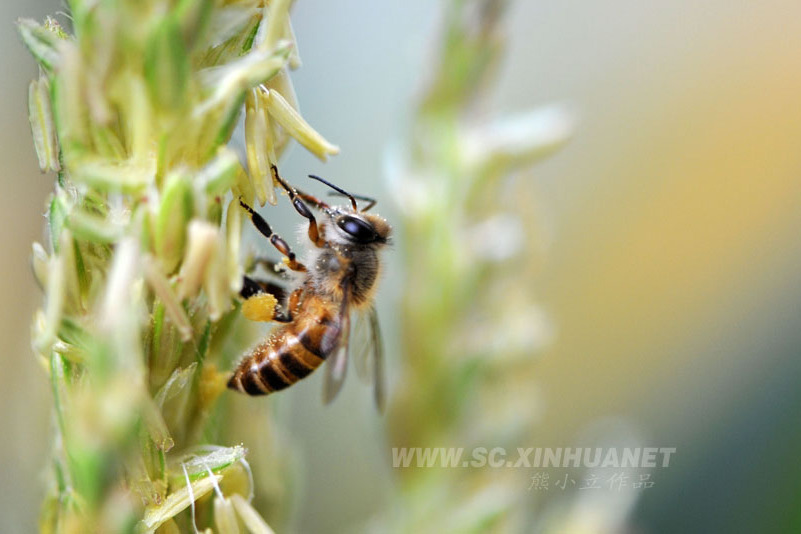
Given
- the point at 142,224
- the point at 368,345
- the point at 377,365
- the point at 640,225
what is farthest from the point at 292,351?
→ the point at 640,225

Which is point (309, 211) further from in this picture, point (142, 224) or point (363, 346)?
point (142, 224)

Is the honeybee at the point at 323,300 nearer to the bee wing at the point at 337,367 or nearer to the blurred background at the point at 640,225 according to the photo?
the bee wing at the point at 337,367

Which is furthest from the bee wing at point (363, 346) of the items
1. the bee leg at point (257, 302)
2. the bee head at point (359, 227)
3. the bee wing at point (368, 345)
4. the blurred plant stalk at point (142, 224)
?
the blurred plant stalk at point (142, 224)

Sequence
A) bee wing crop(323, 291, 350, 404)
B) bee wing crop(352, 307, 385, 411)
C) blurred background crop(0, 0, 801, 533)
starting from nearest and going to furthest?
bee wing crop(323, 291, 350, 404)
bee wing crop(352, 307, 385, 411)
blurred background crop(0, 0, 801, 533)

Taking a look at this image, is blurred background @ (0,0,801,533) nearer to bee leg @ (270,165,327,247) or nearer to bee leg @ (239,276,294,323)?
bee leg @ (270,165,327,247)

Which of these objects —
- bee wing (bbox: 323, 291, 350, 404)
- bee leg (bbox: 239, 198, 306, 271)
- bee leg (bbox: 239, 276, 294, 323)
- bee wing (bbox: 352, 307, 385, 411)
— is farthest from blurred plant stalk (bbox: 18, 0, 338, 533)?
bee wing (bbox: 352, 307, 385, 411)
